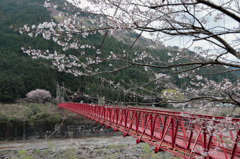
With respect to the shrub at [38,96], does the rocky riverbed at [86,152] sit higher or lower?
lower

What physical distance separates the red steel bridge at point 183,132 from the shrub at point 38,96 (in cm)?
2125

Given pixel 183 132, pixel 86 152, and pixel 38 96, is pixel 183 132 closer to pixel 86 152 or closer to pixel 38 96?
pixel 86 152

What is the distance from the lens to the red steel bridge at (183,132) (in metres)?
2.13

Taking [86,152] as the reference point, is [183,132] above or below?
above

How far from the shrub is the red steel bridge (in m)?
21.3

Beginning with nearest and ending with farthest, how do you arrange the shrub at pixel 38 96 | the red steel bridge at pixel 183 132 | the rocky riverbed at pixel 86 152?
the red steel bridge at pixel 183 132 < the rocky riverbed at pixel 86 152 < the shrub at pixel 38 96


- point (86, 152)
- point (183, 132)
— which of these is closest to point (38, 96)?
point (86, 152)

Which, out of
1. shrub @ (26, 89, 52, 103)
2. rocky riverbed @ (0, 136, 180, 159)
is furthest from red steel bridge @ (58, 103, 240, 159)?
shrub @ (26, 89, 52, 103)

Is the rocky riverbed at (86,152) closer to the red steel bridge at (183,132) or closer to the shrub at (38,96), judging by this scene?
the red steel bridge at (183,132)

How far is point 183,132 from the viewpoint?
307 cm

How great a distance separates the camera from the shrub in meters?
26.2

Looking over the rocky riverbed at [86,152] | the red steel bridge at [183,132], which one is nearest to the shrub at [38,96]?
the rocky riverbed at [86,152]

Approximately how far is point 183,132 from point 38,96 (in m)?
26.9

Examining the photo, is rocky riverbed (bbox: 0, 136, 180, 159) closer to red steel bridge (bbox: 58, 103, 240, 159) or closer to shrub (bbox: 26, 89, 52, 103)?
red steel bridge (bbox: 58, 103, 240, 159)
